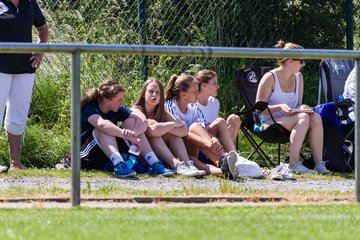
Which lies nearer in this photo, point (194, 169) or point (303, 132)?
point (194, 169)

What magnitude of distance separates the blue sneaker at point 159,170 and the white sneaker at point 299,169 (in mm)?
1550

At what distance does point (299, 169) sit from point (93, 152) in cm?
227

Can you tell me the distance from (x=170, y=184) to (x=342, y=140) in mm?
2741

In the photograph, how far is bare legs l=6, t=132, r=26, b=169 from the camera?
9898 millimetres

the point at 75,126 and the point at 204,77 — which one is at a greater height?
the point at 204,77

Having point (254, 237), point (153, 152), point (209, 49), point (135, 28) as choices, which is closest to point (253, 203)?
point (209, 49)

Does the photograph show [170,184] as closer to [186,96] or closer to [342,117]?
[186,96]

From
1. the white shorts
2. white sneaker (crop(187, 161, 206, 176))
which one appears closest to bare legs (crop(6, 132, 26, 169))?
the white shorts

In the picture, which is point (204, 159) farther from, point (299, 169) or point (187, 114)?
point (299, 169)

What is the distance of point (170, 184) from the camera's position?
29.5 feet

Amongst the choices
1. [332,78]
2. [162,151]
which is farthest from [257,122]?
[162,151]

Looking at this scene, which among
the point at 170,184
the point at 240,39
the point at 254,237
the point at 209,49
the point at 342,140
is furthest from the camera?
the point at 240,39

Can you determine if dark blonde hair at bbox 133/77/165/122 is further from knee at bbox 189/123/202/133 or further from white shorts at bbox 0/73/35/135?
white shorts at bbox 0/73/35/135

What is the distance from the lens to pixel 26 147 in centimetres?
1113
